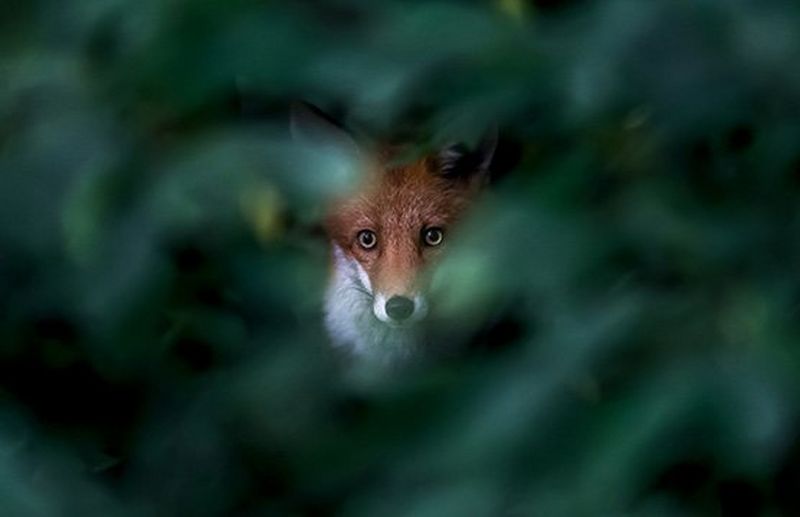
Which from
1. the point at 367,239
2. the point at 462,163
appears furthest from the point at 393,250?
the point at 462,163

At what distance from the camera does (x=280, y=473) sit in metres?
1.65

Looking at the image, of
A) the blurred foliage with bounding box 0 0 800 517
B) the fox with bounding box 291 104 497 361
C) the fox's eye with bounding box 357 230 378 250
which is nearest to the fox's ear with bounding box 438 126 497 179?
the fox with bounding box 291 104 497 361

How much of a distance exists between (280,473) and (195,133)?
0.33 meters

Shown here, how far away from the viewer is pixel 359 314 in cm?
382

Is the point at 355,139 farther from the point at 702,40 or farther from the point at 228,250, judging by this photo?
the point at 702,40

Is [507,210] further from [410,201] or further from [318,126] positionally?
[410,201]

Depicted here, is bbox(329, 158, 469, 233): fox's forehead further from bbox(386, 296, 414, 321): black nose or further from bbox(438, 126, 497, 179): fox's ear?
bbox(386, 296, 414, 321): black nose

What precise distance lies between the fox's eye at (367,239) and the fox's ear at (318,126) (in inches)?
49.9

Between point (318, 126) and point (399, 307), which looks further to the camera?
point (399, 307)

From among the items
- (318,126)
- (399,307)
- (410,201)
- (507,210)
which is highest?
(410,201)

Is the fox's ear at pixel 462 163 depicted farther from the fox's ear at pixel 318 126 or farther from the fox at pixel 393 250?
the fox's ear at pixel 318 126

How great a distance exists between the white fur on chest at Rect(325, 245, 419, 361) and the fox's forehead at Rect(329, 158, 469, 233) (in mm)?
87

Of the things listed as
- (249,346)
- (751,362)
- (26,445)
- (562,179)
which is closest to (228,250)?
(249,346)

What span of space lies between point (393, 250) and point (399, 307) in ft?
0.69
